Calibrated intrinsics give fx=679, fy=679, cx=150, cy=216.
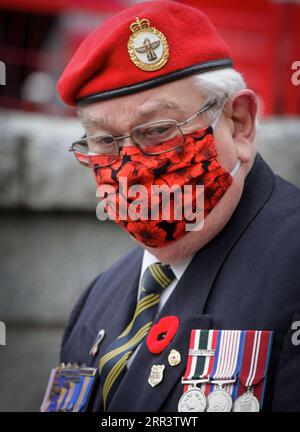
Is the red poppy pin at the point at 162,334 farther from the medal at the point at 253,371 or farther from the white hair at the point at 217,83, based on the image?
the white hair at the point at 217,83

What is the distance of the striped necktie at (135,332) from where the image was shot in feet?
6.95

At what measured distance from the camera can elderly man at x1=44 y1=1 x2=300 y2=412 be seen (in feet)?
6.19

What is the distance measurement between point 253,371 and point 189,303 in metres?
0.29

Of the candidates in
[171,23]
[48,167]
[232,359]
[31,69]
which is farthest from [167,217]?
[31,69]

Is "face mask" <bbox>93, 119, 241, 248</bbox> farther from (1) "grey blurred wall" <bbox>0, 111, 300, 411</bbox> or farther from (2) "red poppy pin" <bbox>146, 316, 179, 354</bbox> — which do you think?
(1) "grey blurred wall" <bbox>0, 111, 300, 411</bbox>

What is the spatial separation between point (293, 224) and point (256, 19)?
335 cm

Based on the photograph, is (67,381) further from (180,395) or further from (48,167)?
(48,167)

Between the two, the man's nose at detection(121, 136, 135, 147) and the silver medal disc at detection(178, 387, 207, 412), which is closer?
the silver medal disc at detection(178, 387, 207, 412)

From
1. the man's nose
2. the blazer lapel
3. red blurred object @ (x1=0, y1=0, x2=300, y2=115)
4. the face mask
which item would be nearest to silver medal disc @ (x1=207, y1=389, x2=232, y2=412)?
the blazer lapel

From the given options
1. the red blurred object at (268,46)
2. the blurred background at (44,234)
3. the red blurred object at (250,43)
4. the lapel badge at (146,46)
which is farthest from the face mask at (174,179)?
the red blurred object at (268,46)

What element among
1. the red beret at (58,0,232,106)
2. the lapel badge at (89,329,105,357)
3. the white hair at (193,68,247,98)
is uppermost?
the red beret at (58,0,232,106)

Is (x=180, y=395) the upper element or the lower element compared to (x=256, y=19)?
lower

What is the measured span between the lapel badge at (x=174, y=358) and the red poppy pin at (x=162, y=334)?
36 mm

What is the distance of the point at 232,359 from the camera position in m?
1.88
